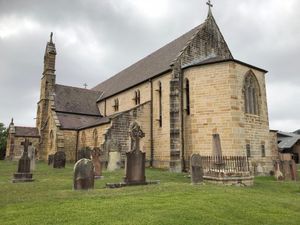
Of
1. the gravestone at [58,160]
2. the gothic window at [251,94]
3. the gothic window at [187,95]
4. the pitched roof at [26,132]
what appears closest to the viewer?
the gothic window at [251,94]

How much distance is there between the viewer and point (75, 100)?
33500 mm

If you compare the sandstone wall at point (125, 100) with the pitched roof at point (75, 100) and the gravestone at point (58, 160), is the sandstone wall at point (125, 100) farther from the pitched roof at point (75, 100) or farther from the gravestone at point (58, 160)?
the gravestone at point (58, 160)

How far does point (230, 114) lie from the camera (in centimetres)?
1811

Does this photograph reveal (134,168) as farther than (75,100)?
No

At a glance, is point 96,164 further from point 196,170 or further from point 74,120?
point 74,120

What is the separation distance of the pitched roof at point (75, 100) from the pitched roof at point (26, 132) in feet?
19.9


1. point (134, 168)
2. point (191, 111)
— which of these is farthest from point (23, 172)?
point (191, 111)

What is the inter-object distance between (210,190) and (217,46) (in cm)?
1740

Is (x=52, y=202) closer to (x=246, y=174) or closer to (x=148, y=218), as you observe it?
(x=148, y=218)

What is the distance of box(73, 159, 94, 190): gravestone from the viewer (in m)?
10.3

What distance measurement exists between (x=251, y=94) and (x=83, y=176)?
1458 cm

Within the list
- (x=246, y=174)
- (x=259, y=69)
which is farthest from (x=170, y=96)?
(x=246, y=174)

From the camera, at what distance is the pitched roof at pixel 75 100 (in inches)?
1252

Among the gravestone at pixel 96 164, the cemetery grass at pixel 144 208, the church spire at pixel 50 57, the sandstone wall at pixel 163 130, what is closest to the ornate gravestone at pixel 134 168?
the cemetery grass at pixel 144 208
